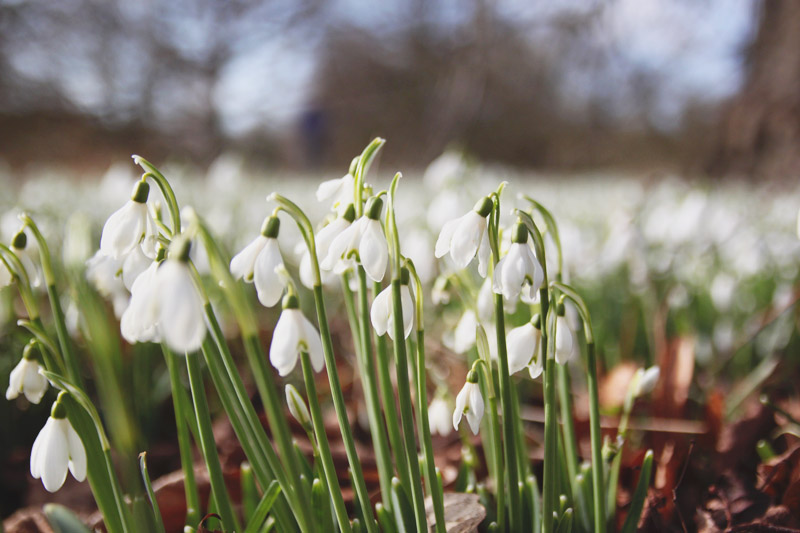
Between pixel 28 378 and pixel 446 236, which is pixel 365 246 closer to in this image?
pixel 446 236

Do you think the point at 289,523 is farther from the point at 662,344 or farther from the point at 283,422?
the point at 662,344

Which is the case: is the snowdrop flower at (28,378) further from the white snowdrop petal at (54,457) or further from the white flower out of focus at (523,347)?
the white flower out of focus at (523,347)

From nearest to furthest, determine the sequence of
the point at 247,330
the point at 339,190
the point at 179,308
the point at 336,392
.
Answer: the point at 179,308 < the point at 247,330 < the point at 336,392 < the point at 339,190

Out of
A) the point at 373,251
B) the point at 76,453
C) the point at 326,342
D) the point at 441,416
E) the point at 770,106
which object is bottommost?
the point at 441,416

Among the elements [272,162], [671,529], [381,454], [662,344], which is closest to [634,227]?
[662,344]

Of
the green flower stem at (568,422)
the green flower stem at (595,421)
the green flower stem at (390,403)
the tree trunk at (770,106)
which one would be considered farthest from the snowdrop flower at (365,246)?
the tree trunk at (770,106)

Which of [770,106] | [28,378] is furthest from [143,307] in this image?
[770,106]

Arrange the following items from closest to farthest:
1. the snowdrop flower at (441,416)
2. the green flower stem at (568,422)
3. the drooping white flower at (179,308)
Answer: the drooping white flower at (179,308)
the green flower stem at (568,422)
the snowdrop flower at (441,416)

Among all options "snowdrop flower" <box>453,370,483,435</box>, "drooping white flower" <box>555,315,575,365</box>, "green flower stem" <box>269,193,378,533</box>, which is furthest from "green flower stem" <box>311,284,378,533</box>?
"drooping white flower" <box>555,315,575,365</box>
